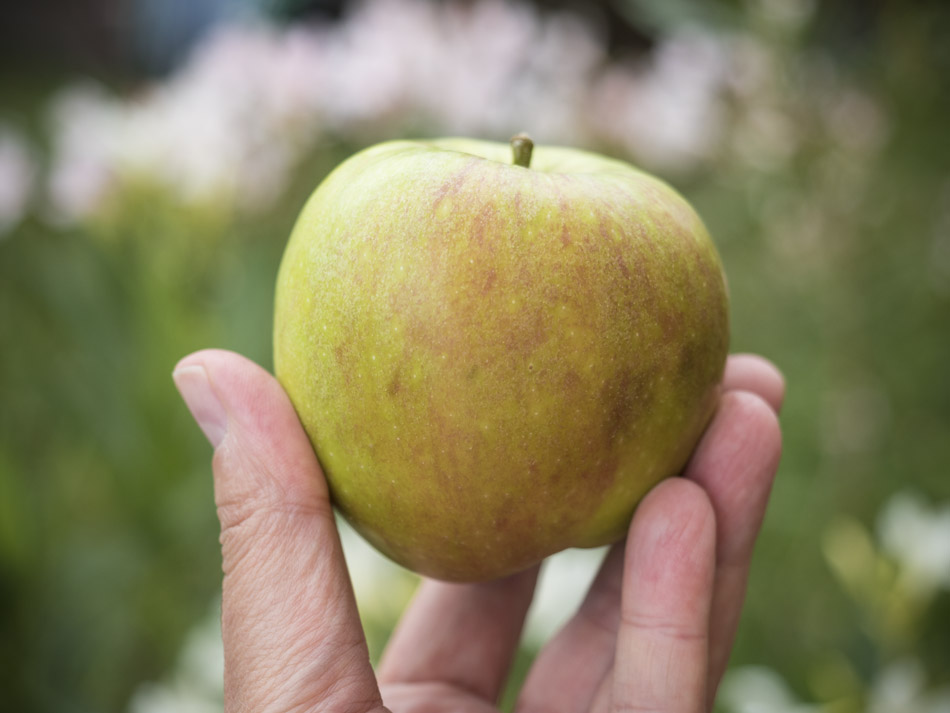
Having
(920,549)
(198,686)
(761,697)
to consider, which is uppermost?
(920,549)

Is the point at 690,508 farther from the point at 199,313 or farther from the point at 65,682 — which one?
the point at 199,313

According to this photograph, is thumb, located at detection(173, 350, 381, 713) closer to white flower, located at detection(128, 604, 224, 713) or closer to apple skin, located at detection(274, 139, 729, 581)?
apple skin, located at detection(274, 139, 729, 581)

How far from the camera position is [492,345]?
644 millimetres

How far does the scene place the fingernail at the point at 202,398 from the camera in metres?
0.74

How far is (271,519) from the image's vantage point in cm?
72

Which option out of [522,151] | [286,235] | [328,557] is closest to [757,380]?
[522,151]

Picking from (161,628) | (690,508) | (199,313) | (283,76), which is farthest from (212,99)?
(690,508)

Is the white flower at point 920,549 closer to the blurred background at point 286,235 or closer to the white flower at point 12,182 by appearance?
the blurred background at point 286,235

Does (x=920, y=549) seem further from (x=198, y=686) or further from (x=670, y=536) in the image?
(x=198, y=686)

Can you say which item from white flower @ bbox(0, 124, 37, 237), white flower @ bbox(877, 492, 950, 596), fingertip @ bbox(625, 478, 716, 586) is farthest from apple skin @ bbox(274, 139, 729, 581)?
white flower @ bbox(0, 124, 37, 237)

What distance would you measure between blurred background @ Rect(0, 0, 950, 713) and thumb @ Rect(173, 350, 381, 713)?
44cm

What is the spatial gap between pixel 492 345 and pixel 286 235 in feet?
4.32

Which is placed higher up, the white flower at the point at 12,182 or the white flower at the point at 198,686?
the white flower at the point at 12,182

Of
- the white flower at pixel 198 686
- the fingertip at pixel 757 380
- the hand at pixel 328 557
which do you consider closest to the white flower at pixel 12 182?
the white flower at pixel 198 686
